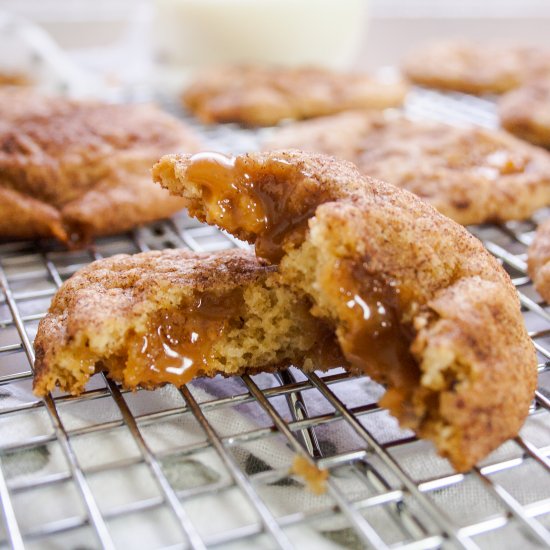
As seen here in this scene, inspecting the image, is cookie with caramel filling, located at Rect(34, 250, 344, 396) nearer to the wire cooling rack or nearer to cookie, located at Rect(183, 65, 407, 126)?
the wire cooling rack

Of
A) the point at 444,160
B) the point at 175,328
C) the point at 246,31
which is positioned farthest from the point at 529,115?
the point at 175,328

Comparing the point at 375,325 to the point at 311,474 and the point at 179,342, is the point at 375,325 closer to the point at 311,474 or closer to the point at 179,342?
the point at 311,474

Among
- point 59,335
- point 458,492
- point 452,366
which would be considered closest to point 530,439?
point 458,492

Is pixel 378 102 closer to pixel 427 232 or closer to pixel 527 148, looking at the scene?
pixel 527 148

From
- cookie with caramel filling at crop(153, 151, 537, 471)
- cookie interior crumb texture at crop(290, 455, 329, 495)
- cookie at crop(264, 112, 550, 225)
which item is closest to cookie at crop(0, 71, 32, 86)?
cookie at crop(264, 112, 550, 225)

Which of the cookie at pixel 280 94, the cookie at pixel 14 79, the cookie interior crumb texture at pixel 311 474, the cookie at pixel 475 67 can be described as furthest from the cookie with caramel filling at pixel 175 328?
the cookie at pixel 475 67
